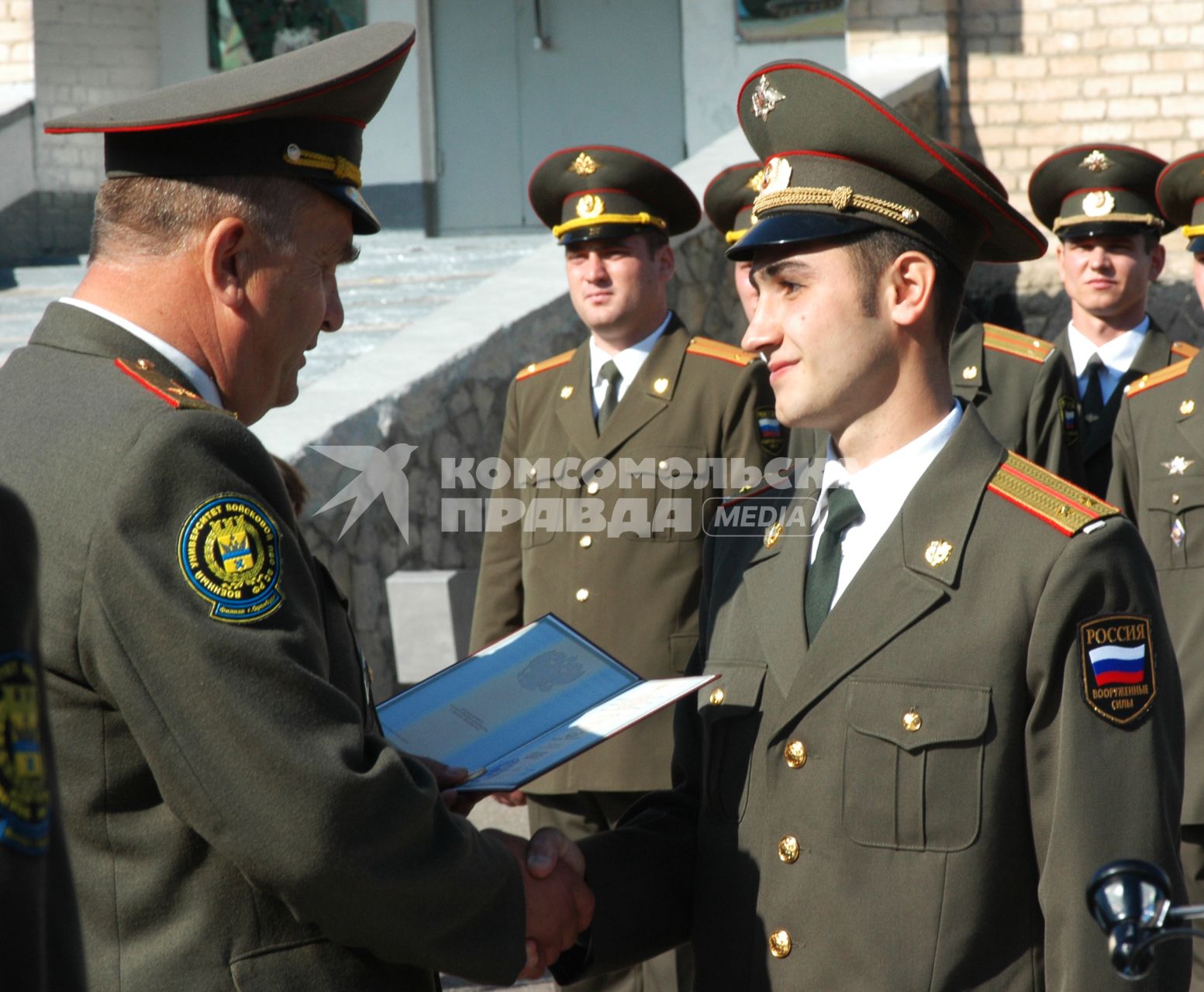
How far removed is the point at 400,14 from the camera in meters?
12.9

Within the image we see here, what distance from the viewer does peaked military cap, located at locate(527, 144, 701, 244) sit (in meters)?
5.27

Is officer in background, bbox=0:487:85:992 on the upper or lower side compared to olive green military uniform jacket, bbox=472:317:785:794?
upper

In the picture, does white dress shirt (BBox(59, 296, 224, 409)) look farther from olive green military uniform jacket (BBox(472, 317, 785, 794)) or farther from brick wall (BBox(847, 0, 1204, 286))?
brick wall (BBox(847, 0, 1204, 286))

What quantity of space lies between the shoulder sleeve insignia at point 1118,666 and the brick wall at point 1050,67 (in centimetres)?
965

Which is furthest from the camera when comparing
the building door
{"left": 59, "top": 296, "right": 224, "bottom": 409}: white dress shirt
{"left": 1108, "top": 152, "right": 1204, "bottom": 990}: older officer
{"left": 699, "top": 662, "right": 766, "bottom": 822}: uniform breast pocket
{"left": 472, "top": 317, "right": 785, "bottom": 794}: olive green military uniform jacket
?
the building door

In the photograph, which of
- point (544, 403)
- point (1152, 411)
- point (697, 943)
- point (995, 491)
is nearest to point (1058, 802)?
point (995, 491)

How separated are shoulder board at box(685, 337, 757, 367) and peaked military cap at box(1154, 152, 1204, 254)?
1.49 metres

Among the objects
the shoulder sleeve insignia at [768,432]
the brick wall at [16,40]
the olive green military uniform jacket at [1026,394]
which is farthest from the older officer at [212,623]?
the brick wall at [16,40]

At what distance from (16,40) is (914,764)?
491 inches

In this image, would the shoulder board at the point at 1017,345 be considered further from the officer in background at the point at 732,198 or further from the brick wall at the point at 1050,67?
the brick wall at the point at 1050,67

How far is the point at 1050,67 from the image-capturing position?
37.4 feet

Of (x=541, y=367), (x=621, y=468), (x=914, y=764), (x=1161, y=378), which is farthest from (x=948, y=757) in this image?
(x=541, y=367)

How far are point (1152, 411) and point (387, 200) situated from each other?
9.13m

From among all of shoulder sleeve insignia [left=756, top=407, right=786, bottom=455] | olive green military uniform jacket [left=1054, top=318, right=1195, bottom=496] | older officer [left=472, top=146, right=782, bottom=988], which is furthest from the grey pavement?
olive green military uniform jacket [left=1054, top=318, right=1195, bottom=496]
